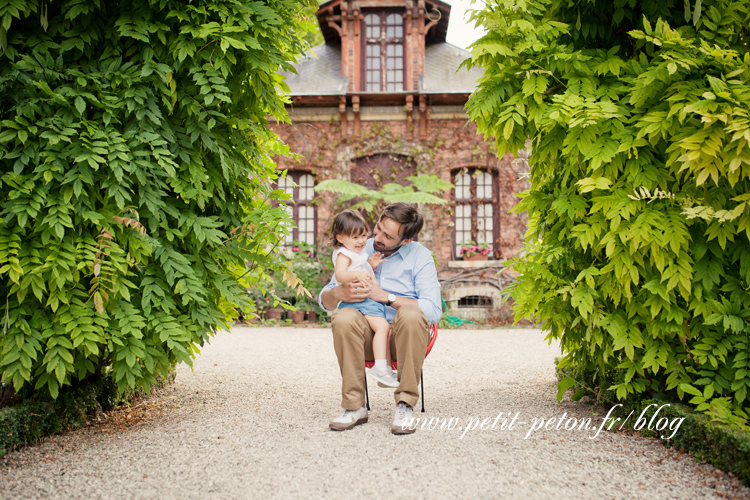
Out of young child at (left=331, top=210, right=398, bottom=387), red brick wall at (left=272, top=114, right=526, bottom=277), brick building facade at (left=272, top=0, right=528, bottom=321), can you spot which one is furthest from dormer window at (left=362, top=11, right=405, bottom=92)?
young child at (left=331, top=210, right=398, bottom=387)

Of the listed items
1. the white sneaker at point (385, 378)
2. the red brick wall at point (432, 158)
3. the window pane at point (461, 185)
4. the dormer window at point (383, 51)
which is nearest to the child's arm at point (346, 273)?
the white sneaker at point (385, 378)

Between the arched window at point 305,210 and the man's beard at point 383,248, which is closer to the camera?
the man's beard at point 383,248

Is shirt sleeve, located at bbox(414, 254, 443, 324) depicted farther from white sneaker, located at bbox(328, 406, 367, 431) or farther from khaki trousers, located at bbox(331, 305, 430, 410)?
white sneaker, located at bbox(328, 406, 367, 431)

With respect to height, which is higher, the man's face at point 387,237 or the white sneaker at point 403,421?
the man's face at point 387,237

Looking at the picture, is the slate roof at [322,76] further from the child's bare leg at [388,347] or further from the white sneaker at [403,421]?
the white sneaker at [403,421]

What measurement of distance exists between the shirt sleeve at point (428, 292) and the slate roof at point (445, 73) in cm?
857

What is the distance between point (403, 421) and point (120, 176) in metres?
2.18

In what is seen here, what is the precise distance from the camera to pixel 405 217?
3586 millimetres

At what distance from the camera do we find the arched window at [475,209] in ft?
39.7

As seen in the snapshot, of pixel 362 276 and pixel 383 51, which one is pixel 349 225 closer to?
pixel 362 276

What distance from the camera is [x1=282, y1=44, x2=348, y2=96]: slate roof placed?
12242 mm

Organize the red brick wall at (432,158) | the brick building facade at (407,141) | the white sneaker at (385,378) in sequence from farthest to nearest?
1. the red brick wall at (432,158)
2. the brick building facade at (407,141)
3. the white sneaker at (385,378)

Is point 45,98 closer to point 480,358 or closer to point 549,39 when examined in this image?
point 549,39

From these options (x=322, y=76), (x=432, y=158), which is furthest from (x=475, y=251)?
(x=322, y=76)
